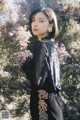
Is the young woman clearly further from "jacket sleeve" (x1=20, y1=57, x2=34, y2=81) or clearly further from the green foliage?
the green foliage

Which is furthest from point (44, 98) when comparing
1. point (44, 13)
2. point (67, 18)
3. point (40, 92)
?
point (67, 18)

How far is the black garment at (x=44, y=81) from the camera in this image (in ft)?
7.69

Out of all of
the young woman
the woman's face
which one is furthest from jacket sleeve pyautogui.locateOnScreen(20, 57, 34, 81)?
the woman's face

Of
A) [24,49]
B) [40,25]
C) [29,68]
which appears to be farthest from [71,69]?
[29,68]

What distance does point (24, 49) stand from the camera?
6.13 metres

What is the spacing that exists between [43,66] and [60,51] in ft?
13.4

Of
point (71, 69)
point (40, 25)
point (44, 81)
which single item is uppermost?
point (40, 25)

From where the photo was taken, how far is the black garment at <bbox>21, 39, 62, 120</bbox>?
234 centimetres

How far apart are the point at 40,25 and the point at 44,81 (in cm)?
41

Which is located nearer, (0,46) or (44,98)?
(44,98)

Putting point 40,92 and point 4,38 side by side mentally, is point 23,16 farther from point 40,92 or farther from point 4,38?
point 40,92

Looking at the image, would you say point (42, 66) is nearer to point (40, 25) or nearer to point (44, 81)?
point (44, 81)

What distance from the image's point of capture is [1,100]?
654 cm

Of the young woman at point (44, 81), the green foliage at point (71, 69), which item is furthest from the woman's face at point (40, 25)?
the green foliage at point (71, 69)
